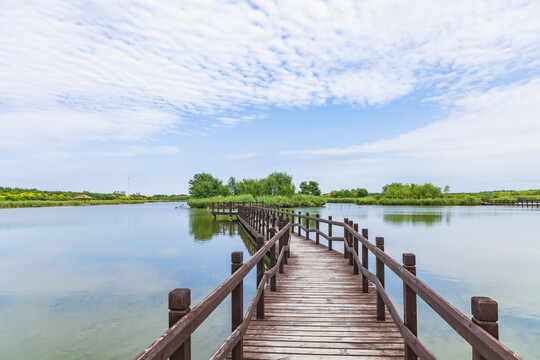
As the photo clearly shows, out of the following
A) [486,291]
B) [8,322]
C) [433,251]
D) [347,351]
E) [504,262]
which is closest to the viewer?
[347,351]

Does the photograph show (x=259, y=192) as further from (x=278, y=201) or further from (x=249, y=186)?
(x=278, y=201)

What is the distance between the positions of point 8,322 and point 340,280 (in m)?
8.94

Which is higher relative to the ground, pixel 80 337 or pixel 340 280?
pixel 340 280

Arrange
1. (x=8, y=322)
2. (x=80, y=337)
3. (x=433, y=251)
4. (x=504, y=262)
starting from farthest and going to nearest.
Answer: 1. (x=433, y=251)
2. (x=504, y=262)
3. (x=8, y=322)
4. (x=80, y=337)

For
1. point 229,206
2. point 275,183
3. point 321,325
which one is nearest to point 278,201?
point 275,183

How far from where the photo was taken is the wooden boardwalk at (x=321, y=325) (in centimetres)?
411

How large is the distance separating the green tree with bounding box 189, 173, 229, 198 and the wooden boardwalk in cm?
7803

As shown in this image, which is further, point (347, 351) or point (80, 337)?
point (80, 337)

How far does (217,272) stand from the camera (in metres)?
15.7

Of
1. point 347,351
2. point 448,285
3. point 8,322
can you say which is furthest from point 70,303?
point 448,285

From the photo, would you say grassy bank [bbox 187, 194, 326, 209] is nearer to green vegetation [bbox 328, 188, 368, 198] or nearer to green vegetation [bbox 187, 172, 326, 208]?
green vegetation [bbox 187, 172, 326, 208]

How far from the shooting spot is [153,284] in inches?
533

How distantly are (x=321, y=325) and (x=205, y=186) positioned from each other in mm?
81602

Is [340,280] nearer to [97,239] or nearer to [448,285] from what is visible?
[448,285]
